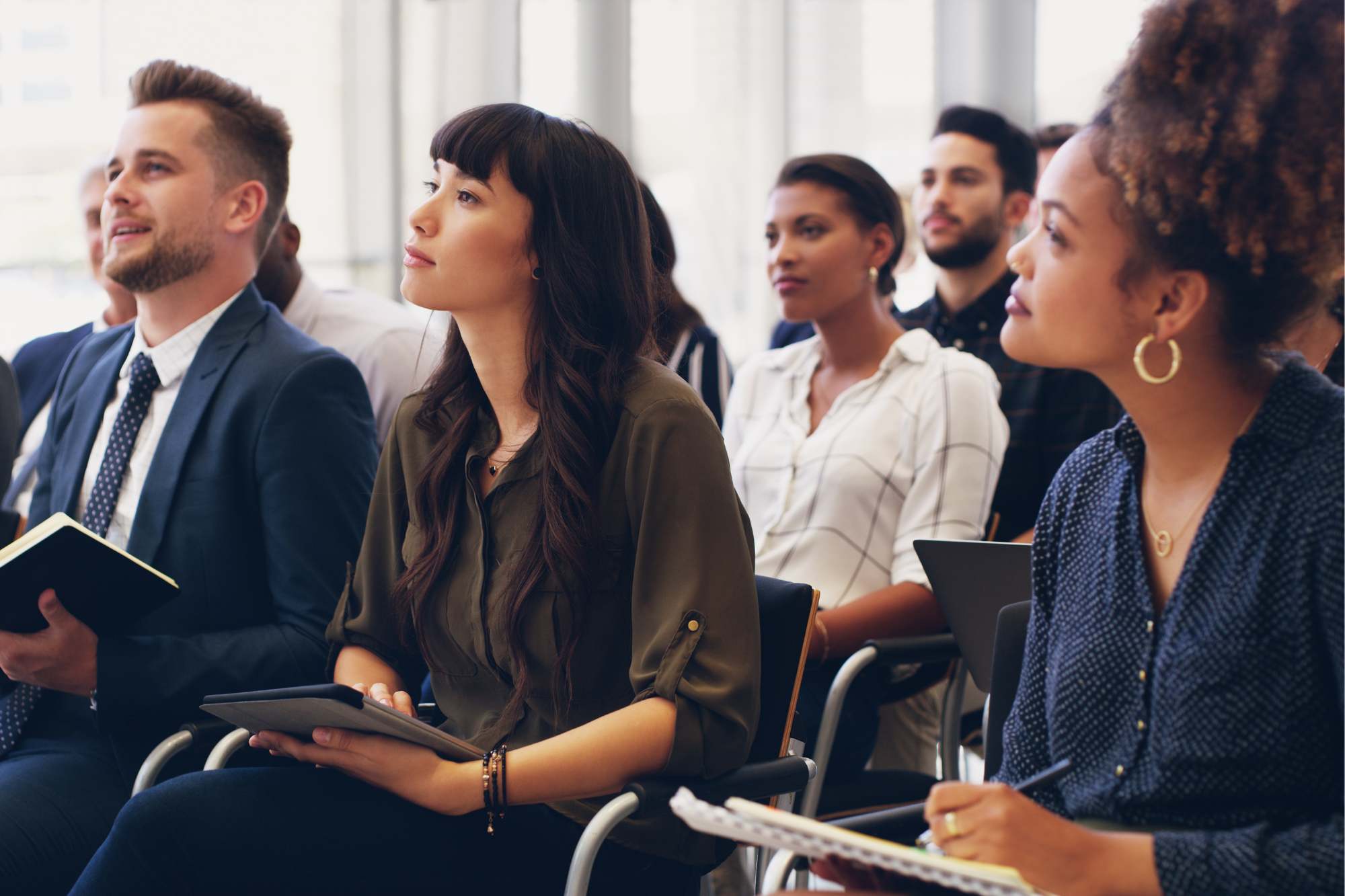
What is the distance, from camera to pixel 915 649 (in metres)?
1.89

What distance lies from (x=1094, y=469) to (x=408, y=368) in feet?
5.83

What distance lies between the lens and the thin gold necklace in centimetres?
105

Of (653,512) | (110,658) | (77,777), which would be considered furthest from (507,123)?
(77,777)

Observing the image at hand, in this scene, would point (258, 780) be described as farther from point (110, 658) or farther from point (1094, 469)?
point (1094, 469)

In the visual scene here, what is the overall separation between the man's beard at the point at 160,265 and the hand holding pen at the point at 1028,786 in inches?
61.8

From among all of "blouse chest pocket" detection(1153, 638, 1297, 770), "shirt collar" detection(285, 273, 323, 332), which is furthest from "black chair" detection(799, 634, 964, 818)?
"shirt collar" detection(285, 273, 323, 332)

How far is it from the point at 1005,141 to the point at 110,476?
8.33 ft

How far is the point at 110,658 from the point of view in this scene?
5.37 ft

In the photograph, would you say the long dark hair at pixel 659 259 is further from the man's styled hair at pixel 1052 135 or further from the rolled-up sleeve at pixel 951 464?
the man's styled hair at pixel 1052 135

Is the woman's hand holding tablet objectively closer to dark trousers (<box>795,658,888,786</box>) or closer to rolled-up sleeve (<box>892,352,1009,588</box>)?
dark trousers (<box>795,658,888,786</box>)

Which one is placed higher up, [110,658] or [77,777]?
[110,658]

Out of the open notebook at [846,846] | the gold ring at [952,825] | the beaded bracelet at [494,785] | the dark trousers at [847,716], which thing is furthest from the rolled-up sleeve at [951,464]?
the open notebook at [846,846]

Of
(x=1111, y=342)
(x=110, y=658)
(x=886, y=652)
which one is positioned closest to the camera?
(x=1111, y=342)

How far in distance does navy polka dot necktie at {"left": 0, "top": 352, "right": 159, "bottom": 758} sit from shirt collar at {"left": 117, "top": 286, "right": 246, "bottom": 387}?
0.02m
